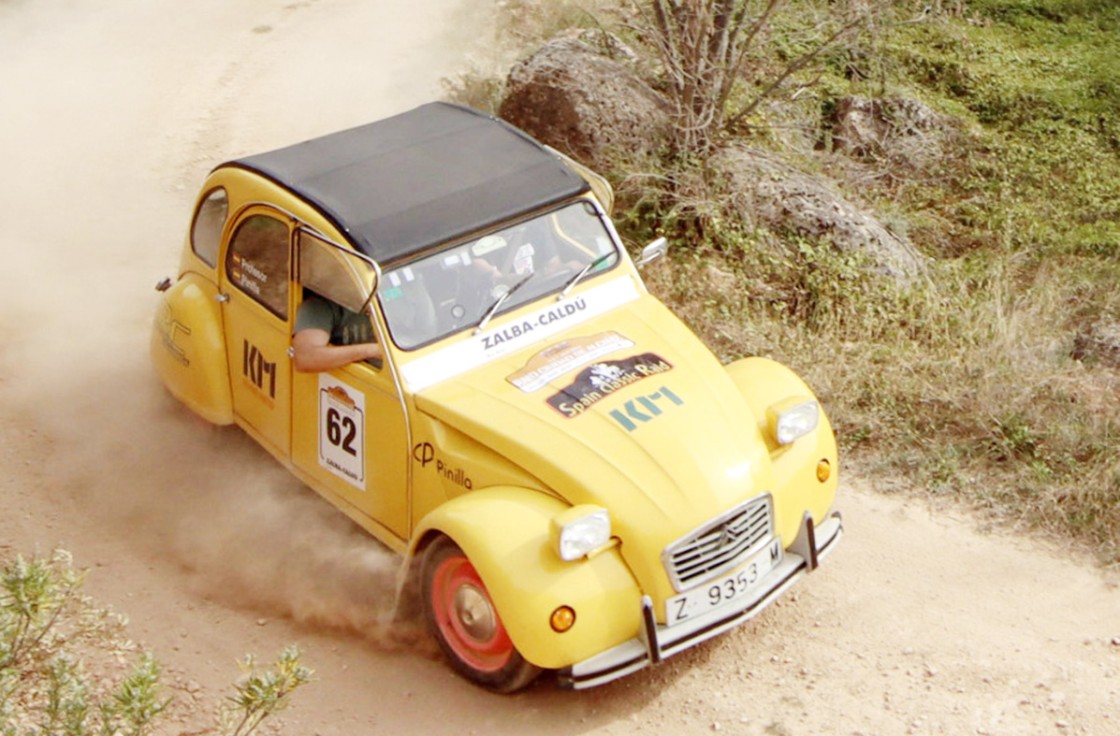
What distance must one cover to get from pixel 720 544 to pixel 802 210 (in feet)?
15.6

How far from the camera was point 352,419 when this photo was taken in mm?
6688

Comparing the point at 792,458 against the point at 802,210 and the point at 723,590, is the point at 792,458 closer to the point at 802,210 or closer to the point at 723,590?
the point at 723,590

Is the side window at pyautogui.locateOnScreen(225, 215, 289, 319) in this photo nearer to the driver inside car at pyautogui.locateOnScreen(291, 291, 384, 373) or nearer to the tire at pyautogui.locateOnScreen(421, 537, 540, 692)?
the driver inside car at pyautogui.locateOnScreen(291, 291, 384, 373)

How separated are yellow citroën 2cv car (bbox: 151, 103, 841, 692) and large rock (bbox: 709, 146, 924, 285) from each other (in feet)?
9.55

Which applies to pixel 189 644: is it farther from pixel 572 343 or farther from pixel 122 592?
pixel 572 343

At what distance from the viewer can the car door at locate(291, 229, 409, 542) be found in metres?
6.45

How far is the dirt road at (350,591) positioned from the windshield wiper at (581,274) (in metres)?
1.64

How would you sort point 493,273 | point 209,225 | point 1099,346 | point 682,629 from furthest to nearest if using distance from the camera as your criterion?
point 1099,346 → point 209,225 → point 493,273 → point 682,629

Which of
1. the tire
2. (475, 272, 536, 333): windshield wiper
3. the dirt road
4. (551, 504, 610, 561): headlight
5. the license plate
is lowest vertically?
the dirt road

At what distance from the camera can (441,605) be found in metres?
6.13

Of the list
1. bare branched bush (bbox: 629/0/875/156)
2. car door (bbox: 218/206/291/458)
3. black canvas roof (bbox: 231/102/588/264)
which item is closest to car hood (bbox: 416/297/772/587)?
black canvas roof (bbox: 231/102/588/264)

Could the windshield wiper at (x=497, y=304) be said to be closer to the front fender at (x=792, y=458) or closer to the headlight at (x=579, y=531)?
the front fender at (x=792, y=458)

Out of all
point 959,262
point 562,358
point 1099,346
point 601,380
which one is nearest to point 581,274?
point 562,358

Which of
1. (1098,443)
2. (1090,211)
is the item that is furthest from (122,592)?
(1090,211)
